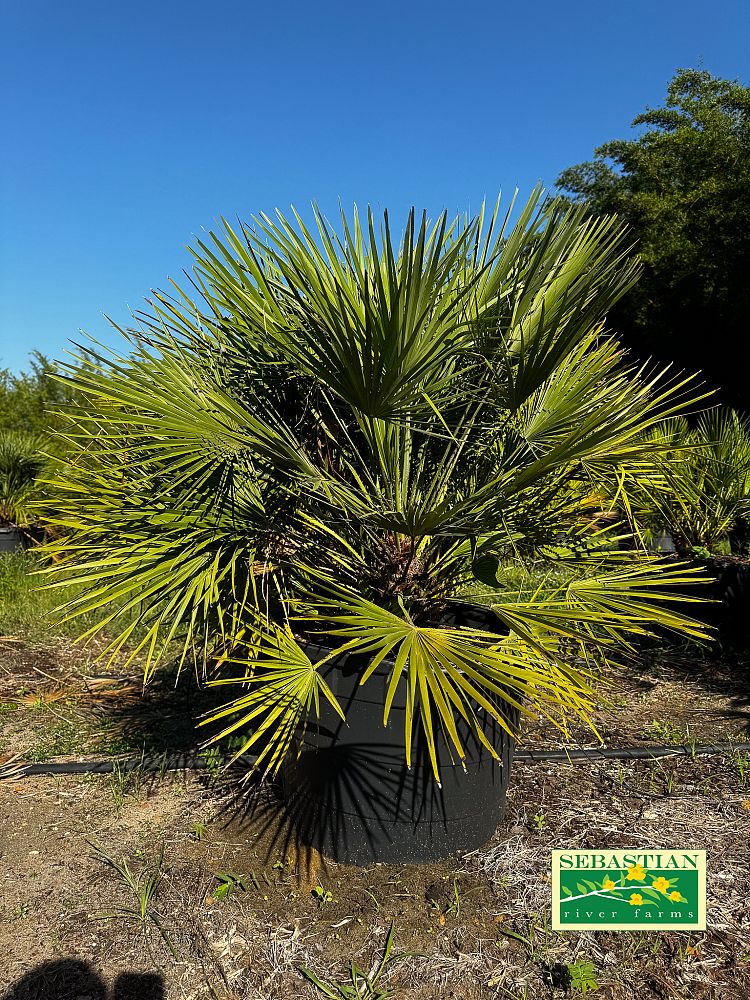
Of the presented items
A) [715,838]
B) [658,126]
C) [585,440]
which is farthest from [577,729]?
[658,126]

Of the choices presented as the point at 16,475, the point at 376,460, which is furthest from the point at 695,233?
the point at 376,460

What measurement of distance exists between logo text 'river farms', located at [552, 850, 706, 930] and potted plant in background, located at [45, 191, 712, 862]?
301mm

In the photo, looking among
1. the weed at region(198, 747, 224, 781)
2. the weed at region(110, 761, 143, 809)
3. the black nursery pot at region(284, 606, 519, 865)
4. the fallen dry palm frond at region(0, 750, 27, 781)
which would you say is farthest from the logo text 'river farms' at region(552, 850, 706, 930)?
the fallen dry palm frond at region(0, 750, 27, 781)

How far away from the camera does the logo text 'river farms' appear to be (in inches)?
59.2

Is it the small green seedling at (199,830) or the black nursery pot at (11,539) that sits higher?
the black nursery pot at (11,539)

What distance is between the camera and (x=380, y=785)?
1881 millimetres

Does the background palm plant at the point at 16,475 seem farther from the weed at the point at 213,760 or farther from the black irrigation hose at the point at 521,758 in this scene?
the weed at the point at 213,760

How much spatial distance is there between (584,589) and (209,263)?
150 cm

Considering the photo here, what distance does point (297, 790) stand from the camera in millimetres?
2037

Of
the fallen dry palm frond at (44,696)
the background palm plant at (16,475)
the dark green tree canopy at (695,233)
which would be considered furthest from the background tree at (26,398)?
the dark green tree canopy at (695,233)

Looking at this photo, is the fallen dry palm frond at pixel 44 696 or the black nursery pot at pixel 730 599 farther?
the black nursery pot at pixel 730 599

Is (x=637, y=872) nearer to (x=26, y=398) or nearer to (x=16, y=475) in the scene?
(x=16, y=475)

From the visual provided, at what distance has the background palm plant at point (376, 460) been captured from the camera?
1712 mm

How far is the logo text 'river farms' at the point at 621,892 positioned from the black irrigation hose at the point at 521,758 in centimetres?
96
